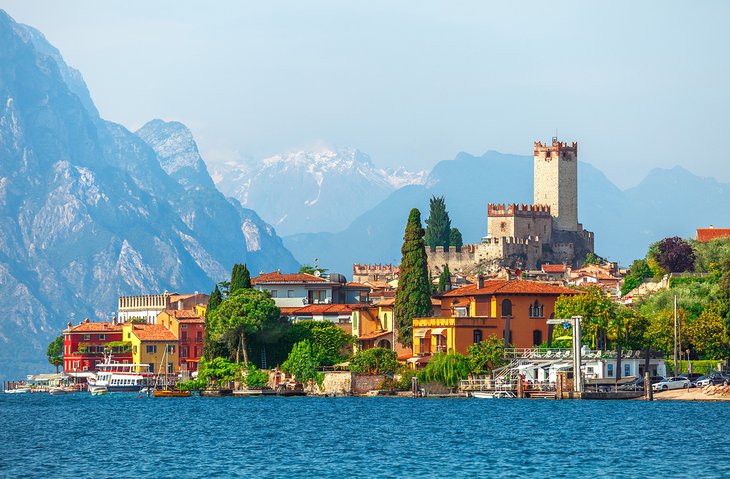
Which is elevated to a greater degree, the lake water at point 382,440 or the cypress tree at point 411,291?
the cypress tree at point 411,291

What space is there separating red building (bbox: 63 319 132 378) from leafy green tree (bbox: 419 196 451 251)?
1622 inches

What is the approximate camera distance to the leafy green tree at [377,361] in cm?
10494

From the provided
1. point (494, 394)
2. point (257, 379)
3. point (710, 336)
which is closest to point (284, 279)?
point (257, 379)

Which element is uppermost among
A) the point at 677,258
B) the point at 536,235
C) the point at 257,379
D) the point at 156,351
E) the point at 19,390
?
the point at 536,235

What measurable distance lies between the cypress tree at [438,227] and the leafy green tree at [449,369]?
86.6 meters

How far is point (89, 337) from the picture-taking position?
168250mm

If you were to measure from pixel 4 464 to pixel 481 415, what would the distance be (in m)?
31.1

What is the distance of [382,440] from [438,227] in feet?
397

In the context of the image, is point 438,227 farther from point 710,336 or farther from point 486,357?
point 486,357

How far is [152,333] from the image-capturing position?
16038 centimetres

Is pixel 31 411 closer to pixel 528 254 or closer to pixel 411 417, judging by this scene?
pixel 411 417

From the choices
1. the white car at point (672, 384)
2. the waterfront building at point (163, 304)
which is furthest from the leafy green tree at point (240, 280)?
the waterfront building at point (163, 304)

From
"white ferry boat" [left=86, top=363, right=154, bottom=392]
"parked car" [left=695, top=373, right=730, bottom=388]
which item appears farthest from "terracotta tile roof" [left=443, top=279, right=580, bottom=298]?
"white ferry boat" [left=86, top=363, right=154, bottom=392]

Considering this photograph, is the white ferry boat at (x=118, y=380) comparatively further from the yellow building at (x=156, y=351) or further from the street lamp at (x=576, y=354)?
the street lamp at (x=576, y=354)
